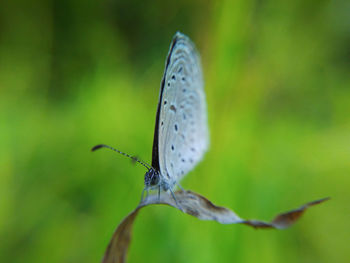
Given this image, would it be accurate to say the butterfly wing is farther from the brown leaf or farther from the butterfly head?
the brown leaf

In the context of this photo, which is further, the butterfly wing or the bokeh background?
the bokeh background

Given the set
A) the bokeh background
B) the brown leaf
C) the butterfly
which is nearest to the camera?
the brown leaf

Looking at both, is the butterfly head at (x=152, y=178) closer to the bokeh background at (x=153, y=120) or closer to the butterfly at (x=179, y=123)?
the butterfly at (x=179, y=123)

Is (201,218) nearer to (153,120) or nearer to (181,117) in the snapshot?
(181,117)

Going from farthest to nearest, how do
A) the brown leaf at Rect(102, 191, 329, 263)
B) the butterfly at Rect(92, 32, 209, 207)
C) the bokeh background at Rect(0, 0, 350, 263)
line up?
the bokeh background at Rect(0, 0, 350, 263) → the butterfly at Rect(92, 32, 209, 207) → the brown leaf at Rect(102, 191, 329, 263)

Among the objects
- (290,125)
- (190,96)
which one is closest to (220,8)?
(190,96)

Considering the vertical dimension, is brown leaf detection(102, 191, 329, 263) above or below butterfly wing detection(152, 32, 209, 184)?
below

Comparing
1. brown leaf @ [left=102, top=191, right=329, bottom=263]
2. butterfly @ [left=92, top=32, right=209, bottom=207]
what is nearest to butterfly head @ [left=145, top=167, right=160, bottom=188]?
butterfly @ [left=92, top=32, right=209, bottom=207]

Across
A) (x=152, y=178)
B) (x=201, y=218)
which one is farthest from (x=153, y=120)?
(x=201, y=218)
